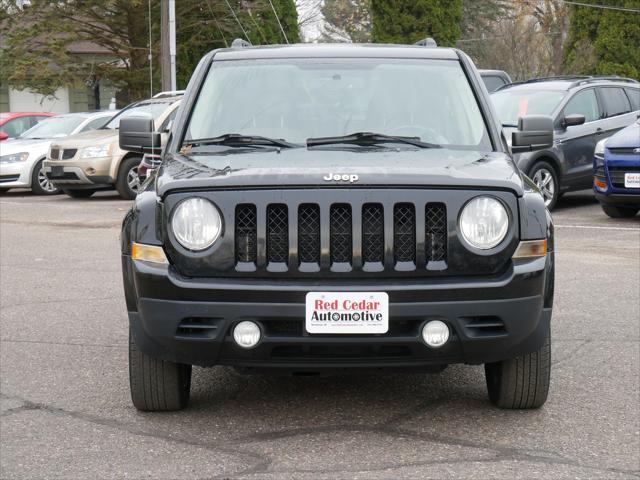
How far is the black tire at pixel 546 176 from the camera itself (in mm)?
14797

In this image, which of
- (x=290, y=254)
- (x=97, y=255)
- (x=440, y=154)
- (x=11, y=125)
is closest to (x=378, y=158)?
(x=440, y=154)

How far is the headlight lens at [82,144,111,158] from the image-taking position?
1819 cm

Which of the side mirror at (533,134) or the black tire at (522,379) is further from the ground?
the side mirror at (533,134)

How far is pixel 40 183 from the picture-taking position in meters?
20.5

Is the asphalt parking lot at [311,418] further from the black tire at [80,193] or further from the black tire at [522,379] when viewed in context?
the black tire at [80,193]

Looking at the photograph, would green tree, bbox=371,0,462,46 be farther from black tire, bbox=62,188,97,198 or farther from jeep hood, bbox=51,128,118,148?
jeep hood, bbox=51,128,118,148

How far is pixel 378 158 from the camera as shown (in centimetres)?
499

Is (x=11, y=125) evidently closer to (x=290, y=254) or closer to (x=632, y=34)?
(x=632, y=34)

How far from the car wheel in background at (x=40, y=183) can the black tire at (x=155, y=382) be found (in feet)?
51.6

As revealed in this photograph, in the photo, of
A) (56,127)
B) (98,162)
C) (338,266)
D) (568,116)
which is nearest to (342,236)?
(338,266)

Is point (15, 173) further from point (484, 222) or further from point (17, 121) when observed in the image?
point (484, 222)

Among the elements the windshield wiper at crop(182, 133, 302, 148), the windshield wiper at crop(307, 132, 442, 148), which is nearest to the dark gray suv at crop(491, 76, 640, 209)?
the windshield wiper at crop(307, 132, 442, 148)

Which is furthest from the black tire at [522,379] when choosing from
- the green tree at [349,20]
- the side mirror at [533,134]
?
the green tree at [349,20]

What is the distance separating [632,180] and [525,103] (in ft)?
8.51
